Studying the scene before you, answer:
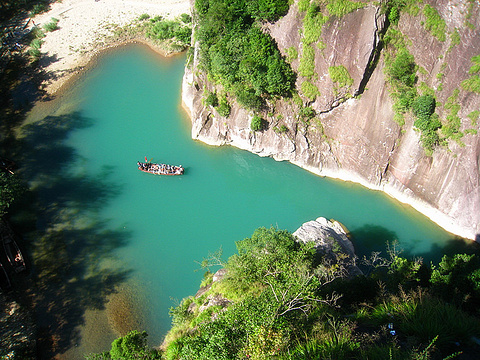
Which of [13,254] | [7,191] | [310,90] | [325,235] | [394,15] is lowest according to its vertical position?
[13,254]

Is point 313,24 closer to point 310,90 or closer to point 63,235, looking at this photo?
point 310,90

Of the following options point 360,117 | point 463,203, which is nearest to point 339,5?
point 360,117

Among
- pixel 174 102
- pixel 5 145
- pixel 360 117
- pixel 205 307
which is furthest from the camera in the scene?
pixel 174 102

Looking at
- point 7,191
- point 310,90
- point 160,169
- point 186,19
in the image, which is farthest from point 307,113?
Answer: point 7,191

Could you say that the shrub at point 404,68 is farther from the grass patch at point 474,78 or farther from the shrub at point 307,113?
the shrub at point 307,113

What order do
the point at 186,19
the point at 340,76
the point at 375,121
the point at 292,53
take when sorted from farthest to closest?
the point at 186,19 → the point at 292,53 → the point at 375,121 → the point at 340,76

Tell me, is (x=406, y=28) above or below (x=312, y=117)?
above

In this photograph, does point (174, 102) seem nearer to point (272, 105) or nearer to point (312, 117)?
point (272, 105)
